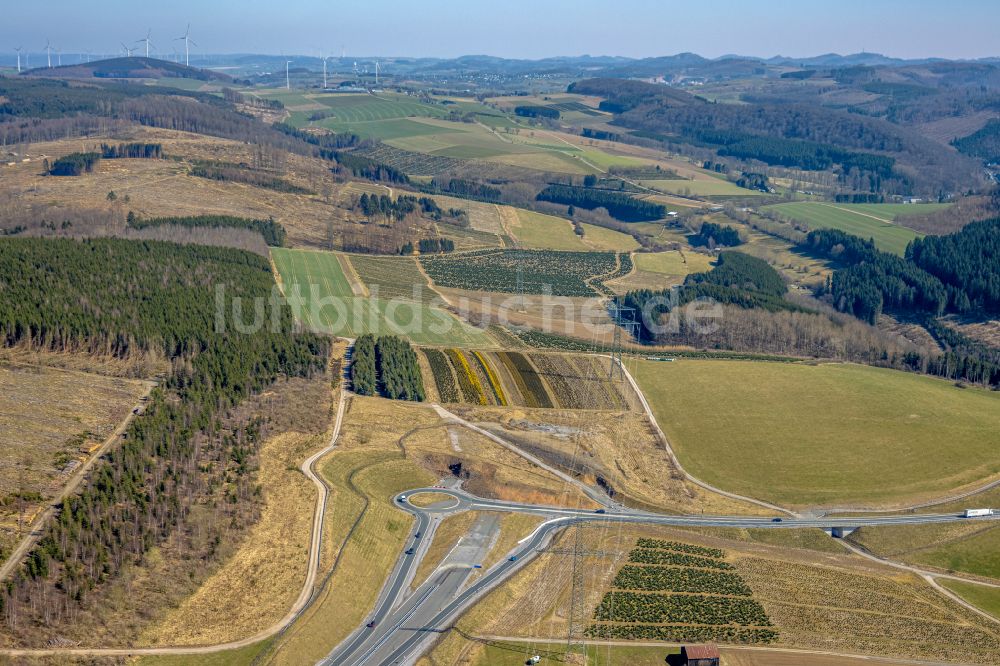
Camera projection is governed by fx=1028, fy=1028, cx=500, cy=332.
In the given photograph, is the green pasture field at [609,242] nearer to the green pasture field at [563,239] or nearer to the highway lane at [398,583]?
the green pasture field at [563,239]

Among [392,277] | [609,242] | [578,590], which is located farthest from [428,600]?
[609,242]

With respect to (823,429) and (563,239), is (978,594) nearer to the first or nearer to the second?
(823,429)

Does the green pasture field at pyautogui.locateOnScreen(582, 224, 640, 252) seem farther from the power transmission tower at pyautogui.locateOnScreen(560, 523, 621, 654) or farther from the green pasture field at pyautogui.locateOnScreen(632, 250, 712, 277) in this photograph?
the power transmission tower at pyautogui.locateOnScreen(560, 523, 621, 654)

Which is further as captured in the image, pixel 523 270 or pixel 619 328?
pixel 523 270

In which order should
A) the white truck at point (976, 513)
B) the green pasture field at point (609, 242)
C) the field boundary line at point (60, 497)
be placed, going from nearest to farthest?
the field boundary line at point (60, 497), the white truck at point (976, 513), the green pasture field at point (609, 242)

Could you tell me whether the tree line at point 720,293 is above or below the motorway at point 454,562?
above

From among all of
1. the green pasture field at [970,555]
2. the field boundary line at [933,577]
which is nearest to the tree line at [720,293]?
the field boundary line at [933,577]

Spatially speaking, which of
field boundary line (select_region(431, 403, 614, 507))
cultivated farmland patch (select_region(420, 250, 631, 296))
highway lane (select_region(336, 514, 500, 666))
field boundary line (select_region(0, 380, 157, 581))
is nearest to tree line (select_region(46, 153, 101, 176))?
cultivated farmland patch (select_region(420, 250, 631, 296))
